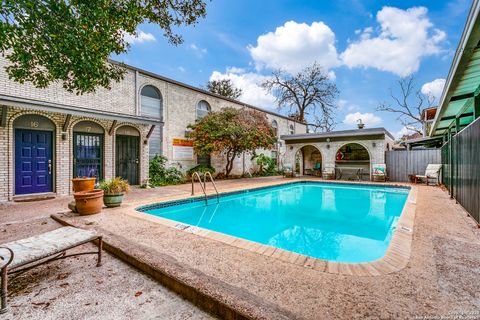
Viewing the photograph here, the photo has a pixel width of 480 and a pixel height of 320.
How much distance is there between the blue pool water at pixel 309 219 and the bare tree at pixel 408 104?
589 inches

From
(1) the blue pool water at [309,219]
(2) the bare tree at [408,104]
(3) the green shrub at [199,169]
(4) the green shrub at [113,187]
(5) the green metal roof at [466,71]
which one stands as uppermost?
(2) the bare tree at [408,104]

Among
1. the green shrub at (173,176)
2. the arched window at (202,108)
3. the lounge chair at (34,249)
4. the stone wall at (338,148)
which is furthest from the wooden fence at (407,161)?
the lounge chair at (34,249)

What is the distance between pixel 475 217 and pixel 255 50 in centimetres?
1386

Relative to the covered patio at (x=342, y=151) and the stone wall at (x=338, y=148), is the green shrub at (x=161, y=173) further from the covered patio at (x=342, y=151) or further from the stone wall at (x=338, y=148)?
the stone wall at (x=338, y=148)

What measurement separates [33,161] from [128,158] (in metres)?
2.84

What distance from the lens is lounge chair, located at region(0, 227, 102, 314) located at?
5.81 feet

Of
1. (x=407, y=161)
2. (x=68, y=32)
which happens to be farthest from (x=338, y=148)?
(x=68, y=32)

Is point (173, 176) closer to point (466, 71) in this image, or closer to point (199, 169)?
point (199, 169)

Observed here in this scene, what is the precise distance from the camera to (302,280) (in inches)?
82.4

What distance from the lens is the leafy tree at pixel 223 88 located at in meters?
22.4

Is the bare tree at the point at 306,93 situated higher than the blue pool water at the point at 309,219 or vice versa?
the bare tree at the point at 306,93

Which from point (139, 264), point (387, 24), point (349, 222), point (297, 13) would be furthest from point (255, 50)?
point (139, 264)

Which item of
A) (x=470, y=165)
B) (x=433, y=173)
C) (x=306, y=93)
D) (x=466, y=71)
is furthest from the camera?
(x=306, y=93)

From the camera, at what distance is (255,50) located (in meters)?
14.6
